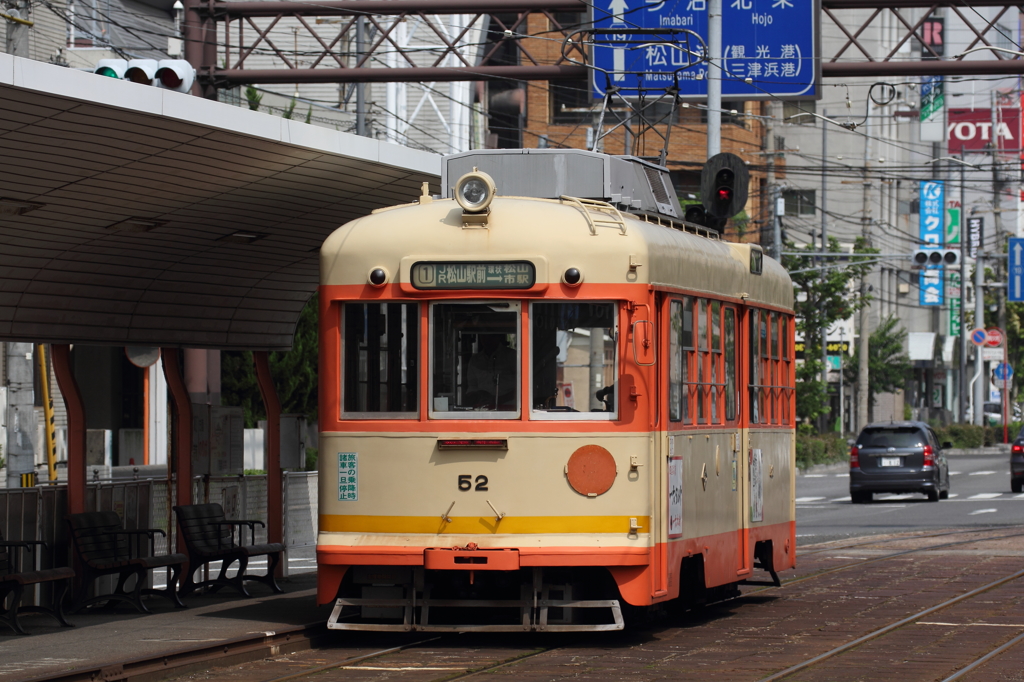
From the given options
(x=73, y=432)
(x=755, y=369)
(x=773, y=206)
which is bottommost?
(x=73, y=432)

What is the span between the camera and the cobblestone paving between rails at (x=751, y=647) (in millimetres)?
9695

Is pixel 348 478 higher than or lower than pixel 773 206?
lower

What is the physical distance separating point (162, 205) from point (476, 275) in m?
2.61

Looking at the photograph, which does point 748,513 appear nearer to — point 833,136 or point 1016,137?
point 833,136

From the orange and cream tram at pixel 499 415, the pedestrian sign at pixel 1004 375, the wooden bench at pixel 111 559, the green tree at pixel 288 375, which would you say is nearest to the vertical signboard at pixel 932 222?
the pedestrian sign at pixel 1004 375

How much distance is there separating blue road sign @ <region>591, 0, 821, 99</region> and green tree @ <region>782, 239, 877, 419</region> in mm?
24041

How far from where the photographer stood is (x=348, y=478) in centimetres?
1102

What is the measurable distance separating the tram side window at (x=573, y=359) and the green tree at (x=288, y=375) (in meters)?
19.6

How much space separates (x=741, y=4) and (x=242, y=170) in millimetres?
13467

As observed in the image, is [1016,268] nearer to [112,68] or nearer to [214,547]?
[112,68]

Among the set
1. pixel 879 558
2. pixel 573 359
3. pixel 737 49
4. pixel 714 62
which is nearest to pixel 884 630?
pixel 573 359

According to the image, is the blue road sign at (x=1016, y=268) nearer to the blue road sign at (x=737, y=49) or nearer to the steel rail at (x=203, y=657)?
the blue road sign at (x=737, y=49)

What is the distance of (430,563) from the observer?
1054 cm

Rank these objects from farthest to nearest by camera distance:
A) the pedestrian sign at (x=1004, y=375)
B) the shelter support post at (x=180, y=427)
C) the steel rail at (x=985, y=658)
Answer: the pedestrian sign at (x=1004, y=375) → the shelter support post at (x=180, y=427) → the steel rail at (x=985, y=658)
